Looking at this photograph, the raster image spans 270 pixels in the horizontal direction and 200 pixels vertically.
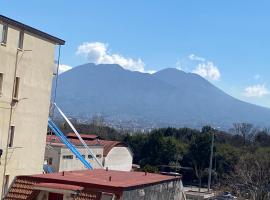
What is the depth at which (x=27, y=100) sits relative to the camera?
97.9 ft

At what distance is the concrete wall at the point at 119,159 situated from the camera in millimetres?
64562

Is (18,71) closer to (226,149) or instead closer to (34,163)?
(34,163)

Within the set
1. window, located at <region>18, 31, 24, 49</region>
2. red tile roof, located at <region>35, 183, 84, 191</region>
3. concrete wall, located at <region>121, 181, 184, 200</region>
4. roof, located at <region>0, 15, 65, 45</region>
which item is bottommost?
concrete wall, located at <region>121, 181, 184, 200</region>

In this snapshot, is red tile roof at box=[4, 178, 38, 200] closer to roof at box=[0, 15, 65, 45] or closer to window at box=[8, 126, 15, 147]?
window at box=[8, 126, 15, 147]

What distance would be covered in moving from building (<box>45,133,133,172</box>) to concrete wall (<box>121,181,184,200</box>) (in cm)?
2272

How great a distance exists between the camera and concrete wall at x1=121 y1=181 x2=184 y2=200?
21650 mm

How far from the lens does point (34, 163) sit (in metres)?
31.3

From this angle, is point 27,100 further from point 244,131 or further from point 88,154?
point 244,131

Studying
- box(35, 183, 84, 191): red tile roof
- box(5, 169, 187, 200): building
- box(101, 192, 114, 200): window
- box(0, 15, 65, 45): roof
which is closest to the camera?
box(101, 192, 114, 200): window

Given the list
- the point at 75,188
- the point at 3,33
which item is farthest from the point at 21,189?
the point at 3,33

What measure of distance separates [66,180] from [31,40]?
1059 cm

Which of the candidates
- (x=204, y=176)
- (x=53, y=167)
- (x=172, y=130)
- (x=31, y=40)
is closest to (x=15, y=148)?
(x=31, y=40)

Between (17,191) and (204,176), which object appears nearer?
(17,191)

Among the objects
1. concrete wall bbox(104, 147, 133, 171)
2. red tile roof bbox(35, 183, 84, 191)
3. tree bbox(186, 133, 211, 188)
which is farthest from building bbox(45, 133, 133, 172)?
red tile roof bbox(35, 183, 84, 191)
